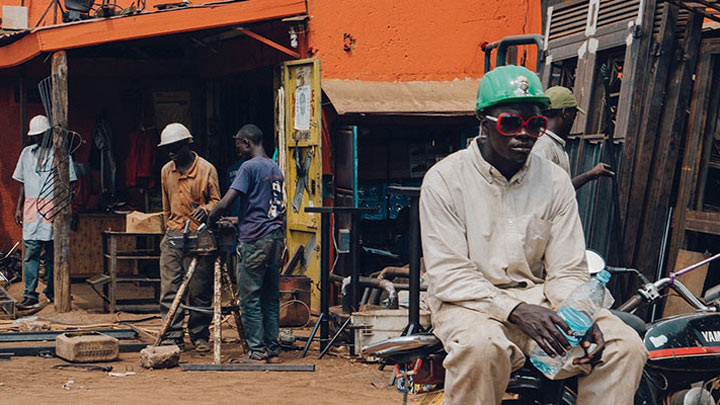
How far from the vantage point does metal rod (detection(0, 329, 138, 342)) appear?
9.54 m

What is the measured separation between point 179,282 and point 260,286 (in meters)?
0.98

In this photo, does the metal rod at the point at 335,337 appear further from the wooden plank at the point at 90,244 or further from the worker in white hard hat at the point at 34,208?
the wooden plank at the point at 90,244

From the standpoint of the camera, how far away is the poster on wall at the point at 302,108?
11219 mm

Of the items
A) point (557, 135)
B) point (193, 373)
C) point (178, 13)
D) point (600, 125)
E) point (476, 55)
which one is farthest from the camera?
point (476, 55)

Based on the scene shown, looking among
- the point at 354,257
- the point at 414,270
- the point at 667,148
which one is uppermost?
the point at 667,148

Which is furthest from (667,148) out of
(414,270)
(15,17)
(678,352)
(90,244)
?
(15,17)

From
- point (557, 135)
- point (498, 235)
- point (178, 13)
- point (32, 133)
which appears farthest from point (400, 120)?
point (498, 235)

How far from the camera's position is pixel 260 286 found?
854 cm

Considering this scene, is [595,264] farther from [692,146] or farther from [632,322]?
[692,146]

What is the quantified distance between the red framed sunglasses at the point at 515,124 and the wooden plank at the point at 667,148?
4464 millimetres

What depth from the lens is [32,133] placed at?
11305 mm

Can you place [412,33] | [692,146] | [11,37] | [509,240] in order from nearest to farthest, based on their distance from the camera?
[509,240], [692,146], [11,37], [412,33]

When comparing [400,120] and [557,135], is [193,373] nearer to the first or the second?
[557,135]

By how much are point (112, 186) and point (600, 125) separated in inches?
310
